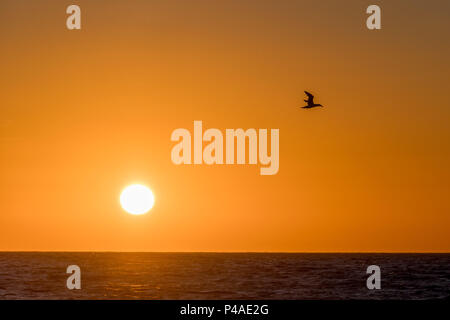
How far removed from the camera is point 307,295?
57.7 metres

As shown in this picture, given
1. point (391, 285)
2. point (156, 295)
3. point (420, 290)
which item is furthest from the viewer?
point (391, 285)
